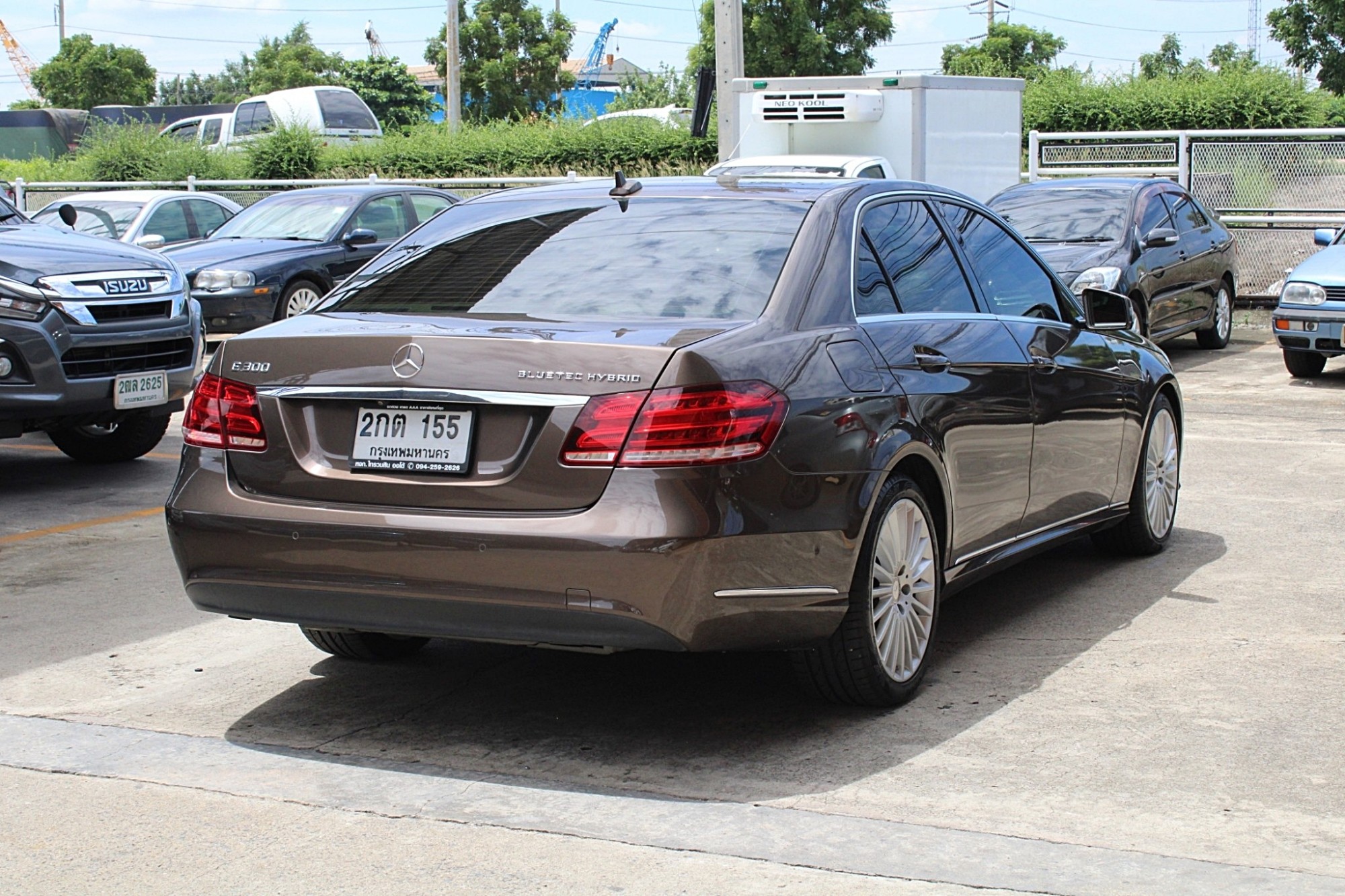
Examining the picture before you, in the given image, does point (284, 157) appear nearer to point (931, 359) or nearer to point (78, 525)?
point (78, 525)

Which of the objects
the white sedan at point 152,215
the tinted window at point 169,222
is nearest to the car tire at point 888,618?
the white sedan at point 152,215

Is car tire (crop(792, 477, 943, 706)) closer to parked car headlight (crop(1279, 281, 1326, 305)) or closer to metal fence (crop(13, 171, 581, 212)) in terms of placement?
parked car headlight (crop(1279, 281, 1326, 305))

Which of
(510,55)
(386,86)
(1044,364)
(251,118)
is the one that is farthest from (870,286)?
(386,86)

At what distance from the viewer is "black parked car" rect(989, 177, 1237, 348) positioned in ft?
45.3

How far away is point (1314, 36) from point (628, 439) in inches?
2188

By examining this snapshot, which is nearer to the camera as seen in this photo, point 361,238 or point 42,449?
point 42,449

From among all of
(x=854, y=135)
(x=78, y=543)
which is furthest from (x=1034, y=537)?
(x=854, y=135)

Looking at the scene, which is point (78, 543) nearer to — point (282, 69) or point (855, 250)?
point (855, 250)

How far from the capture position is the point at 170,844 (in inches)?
155

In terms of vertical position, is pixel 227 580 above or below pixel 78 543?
above

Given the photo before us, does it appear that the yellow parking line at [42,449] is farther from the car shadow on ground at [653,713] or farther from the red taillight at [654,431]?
the red taillight at [654,431]

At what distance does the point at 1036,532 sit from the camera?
5996 mm

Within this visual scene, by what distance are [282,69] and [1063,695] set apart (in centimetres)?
9215

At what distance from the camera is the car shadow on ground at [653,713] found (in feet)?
14.7
